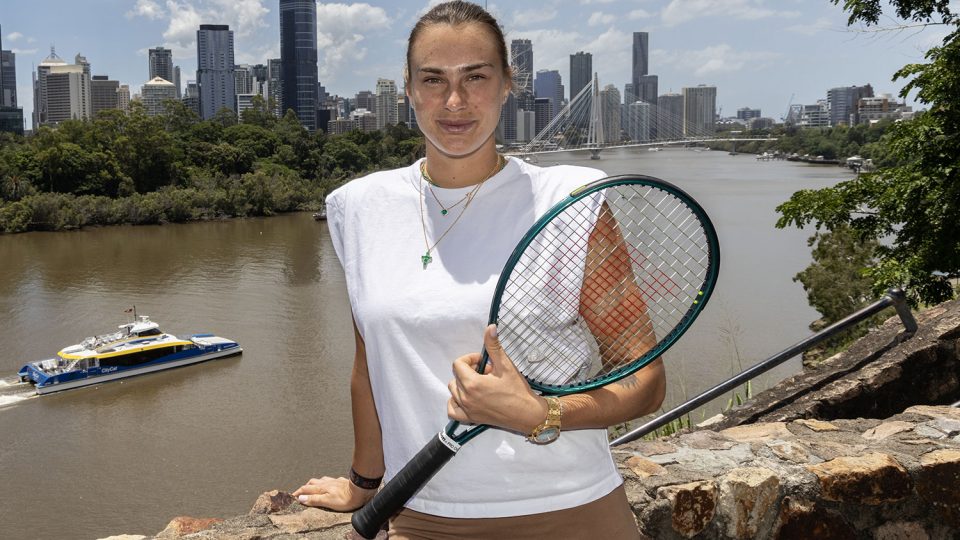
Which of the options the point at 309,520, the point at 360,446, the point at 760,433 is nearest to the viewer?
the point at 360,446

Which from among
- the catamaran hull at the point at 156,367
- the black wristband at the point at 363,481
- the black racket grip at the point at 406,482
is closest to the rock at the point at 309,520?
the black wristband at the point at 363,481

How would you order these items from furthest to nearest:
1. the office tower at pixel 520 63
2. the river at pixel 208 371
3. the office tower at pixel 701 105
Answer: the office tower at pixel 701 105, the river at pixel 208 371, the office tower at pixel 520 63

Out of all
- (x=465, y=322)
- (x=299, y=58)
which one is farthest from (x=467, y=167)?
(x=299, y=58)

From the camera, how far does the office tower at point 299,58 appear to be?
104m

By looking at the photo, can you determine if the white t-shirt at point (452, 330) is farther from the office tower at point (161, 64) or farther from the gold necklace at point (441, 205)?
the office tower at point (161, 64)

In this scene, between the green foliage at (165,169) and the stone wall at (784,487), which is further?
the green foliage at (165,169)

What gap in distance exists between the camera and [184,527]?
1.45 metres

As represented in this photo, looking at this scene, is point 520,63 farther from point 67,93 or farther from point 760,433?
point 67,93

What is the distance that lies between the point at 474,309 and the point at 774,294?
1549 cm

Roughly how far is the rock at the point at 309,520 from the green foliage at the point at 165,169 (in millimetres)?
25890

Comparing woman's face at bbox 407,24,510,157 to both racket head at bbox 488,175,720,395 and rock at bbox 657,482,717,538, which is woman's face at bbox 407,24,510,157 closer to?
racket head at bbox 488,175,720,395

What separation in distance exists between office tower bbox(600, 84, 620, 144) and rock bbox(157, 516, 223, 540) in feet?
137

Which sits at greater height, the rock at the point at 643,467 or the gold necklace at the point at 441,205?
the gold necklace at the point at 441,205

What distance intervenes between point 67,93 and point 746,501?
12159 centimetres
